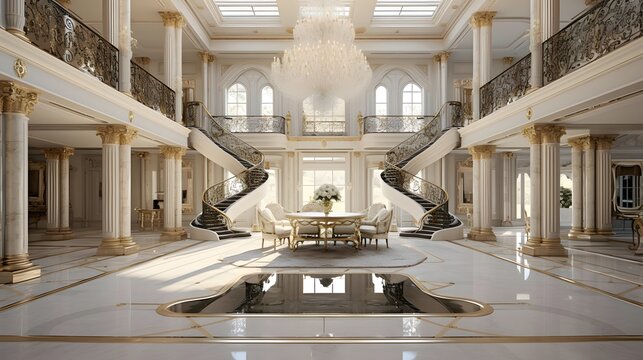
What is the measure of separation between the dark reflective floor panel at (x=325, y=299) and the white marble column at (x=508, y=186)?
11.3 meters

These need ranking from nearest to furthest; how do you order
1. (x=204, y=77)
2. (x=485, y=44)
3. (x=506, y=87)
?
(x=506, y=87), (x=485, y=44), (x=204, y=77)

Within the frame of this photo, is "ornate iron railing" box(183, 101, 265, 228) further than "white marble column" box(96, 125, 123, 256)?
Yes

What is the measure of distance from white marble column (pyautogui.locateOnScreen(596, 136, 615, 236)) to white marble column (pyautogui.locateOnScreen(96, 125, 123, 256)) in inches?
458

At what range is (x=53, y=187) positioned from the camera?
40.2 ft

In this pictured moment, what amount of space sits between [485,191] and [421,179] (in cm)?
199

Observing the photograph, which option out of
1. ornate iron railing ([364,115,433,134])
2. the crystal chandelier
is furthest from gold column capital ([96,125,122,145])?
ornate iron railing ([364,115,433,134])

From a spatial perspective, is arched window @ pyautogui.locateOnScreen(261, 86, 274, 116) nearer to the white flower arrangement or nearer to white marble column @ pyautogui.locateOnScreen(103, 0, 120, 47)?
the white flower arrangement

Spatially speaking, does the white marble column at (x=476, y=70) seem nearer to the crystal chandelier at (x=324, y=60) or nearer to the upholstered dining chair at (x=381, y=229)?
the crystal chandelier at (x=324, y=60)

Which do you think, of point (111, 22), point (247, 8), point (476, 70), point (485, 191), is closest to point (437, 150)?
point (485, 191)

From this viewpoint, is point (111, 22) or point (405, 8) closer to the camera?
point (111, 22)

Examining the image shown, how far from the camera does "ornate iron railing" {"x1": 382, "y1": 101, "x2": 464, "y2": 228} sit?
40.5 feet

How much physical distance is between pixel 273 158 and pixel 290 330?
504 inches

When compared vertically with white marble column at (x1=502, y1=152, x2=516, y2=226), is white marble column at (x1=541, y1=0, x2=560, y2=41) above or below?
above

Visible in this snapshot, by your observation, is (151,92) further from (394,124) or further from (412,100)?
(412,100)
